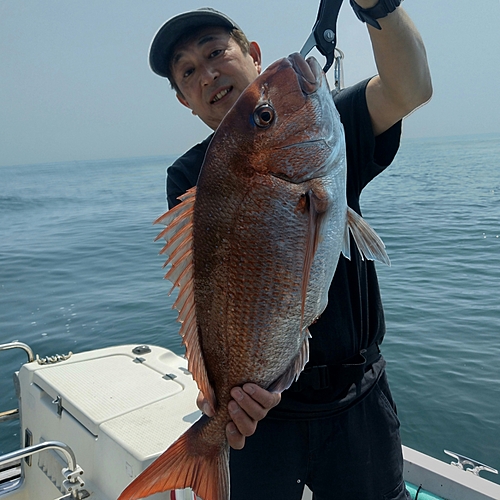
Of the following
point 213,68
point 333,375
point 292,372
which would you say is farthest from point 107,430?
point 213,68

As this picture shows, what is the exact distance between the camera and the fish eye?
5.12 ft

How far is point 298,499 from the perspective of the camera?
2127 millimetres

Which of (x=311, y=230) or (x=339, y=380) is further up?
(x=311, y=230)

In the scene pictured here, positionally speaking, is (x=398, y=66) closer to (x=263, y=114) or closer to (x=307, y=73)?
(x=307, y=73)

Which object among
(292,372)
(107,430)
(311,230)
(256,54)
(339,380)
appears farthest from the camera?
(107,430)

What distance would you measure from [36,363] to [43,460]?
31.4 inches

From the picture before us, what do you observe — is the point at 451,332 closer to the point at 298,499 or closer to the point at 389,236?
the point at 298,499

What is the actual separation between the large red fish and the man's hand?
0.11 feet

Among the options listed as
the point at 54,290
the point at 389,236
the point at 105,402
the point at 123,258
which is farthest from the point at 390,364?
the point at 123,258

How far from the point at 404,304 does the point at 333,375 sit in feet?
21.2

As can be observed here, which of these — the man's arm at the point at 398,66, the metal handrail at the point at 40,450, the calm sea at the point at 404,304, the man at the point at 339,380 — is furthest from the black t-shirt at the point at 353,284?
the calm sea at the point at 404,304

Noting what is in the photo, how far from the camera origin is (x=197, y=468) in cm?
171

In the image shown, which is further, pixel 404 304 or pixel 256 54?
pixel 404 304

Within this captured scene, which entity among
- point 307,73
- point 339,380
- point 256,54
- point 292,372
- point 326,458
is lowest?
point 326,458
